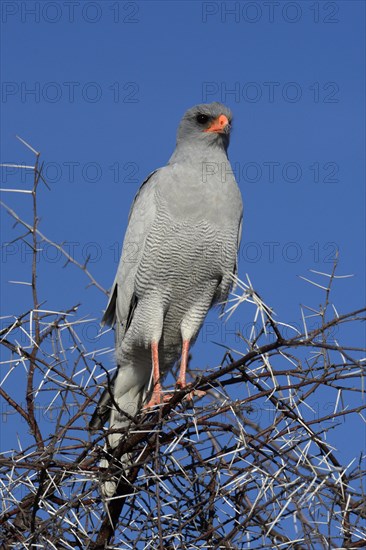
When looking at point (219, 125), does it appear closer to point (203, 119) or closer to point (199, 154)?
point (203, 119)

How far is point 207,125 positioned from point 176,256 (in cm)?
104

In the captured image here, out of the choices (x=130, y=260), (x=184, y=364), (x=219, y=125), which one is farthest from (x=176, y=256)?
(x=219, y=125)

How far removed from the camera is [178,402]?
4312 mm

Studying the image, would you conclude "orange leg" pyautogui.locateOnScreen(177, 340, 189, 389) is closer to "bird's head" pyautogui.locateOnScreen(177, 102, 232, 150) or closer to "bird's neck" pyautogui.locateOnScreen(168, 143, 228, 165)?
"bird's neck" pyautogui.locateOnScreen(168, 143, 228, 165)

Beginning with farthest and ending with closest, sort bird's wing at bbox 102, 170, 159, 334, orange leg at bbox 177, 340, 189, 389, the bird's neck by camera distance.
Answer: the bird's neck
bird's wing at bbox 102, 170, 159, 334
orange leg at bbox 177, 340, 189, 389

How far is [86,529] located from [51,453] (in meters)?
0.42

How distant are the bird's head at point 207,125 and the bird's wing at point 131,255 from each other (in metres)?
0.36

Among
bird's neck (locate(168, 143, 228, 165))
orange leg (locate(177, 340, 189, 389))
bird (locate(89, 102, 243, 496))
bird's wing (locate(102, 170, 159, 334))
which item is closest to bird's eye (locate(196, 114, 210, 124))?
bird (locate(89, 102, 243, 496))

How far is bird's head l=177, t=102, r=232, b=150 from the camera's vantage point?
242 inches

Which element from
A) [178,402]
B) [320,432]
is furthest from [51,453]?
[320,432]

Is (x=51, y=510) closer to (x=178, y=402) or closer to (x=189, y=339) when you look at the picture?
(x=178, y=402)

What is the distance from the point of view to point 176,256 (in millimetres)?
5754

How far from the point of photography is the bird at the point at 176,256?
227 inches

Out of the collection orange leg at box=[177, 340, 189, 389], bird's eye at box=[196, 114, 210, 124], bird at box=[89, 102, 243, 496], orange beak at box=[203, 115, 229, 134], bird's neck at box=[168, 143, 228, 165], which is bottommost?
orange leg at box=[177, 340, 189, 389]
